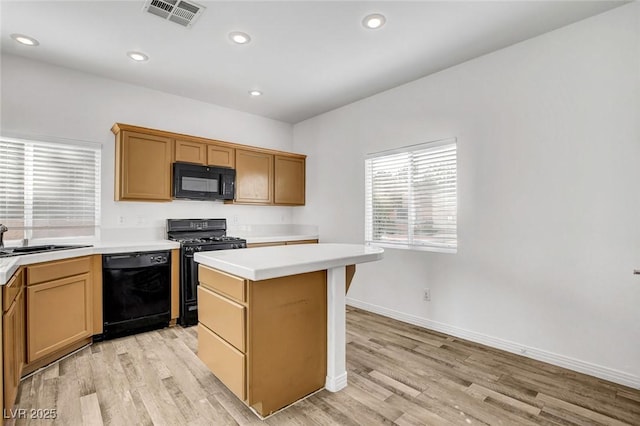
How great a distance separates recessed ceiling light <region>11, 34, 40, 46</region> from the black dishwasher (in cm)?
205

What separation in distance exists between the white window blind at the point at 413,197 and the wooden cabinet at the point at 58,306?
309 cm

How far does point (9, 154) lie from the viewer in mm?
3072

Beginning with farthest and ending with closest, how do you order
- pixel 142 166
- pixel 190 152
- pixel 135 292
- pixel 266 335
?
pixel 190 152
pixel 142 166
pixel 135 292
pixel 266 335

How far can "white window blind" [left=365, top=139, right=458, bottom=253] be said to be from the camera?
3320 millimetres

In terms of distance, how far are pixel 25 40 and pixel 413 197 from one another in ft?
13.3

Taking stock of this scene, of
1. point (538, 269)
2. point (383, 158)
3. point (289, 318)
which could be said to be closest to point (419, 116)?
point (383, 158)

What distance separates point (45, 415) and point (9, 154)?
8.39ft

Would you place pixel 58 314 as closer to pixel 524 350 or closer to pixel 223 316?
pixel 223 316

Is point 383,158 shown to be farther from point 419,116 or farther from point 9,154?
point 9,154

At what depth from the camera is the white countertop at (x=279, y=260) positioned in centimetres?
173

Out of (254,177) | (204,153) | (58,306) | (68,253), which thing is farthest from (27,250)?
(254,177)

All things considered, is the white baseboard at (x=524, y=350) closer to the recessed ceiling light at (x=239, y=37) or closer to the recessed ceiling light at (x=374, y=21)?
the recessed ceiling light at (x=374, y=21)

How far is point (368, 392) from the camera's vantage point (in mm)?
2178

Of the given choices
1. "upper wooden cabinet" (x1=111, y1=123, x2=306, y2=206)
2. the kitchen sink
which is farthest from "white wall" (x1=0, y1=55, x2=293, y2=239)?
the kitchen sink
